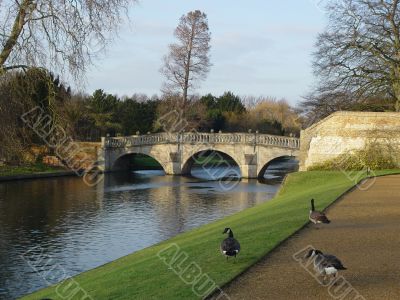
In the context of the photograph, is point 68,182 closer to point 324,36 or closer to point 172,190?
point 172,190

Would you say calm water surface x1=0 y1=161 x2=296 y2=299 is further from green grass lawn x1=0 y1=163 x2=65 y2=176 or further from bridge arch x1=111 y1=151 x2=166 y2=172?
bridge arch x1=111 y1=151 x2=166 y2=172

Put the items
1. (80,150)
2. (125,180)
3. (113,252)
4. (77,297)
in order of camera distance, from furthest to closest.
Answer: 1. (80,150)
2. (125,180)
3. (113,252)
4. (77,297)

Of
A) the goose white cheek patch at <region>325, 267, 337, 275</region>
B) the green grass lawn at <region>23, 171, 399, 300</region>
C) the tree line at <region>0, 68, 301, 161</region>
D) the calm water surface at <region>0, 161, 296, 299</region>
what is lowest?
the calm water surface at <region>0, 161, 296, 299</region>

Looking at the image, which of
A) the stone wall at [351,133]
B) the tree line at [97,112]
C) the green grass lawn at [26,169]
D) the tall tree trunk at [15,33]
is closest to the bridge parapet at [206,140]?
the tree line at [97,112]

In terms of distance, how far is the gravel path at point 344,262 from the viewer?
710 cm

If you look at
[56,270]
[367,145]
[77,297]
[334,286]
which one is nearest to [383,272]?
[334,286]

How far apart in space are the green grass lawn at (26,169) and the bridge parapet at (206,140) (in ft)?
20.1

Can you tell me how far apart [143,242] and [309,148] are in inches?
643

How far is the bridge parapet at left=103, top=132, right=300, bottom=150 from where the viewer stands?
133 feet

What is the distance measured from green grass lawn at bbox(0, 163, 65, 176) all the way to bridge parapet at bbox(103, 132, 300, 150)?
6122mm

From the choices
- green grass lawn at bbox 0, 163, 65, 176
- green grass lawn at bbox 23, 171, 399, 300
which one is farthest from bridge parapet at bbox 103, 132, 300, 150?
green grass lawn at bbox 23, 171, 399, 300

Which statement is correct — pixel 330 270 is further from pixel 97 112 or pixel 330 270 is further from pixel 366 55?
pixel 97 112

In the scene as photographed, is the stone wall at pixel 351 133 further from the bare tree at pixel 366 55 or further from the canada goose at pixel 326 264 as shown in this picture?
the canada goose at pixel 326 264

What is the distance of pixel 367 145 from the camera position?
28.8 metres
